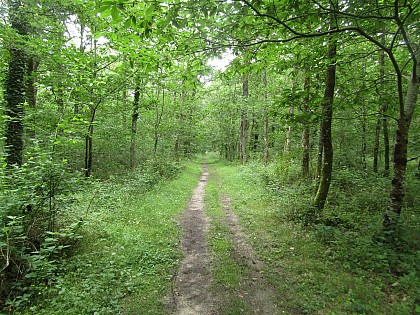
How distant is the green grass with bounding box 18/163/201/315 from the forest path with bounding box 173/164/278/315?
31 cm

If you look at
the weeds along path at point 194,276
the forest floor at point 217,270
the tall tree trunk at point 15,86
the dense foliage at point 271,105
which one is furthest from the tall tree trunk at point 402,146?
the tall tree trunk at point 15,86

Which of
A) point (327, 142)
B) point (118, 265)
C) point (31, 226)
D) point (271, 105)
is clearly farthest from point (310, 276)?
point (31, 226)

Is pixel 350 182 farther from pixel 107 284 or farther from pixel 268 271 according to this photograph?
pixel 107 284

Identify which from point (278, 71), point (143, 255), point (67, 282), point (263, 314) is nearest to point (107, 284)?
point (67, 282)

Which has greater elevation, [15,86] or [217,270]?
[15,86]

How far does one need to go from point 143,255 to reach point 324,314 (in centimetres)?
410

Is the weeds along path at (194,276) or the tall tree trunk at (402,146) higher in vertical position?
the tall tree trunk at (402,146)

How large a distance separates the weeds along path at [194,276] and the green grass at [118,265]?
0.79 ft

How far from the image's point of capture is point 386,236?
570cm

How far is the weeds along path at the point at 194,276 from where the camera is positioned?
4.27 metres

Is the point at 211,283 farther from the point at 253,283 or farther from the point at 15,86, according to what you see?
the point at 15,86

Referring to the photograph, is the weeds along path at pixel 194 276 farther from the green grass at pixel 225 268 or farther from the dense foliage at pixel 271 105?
the dense foliage at pixel 271 105

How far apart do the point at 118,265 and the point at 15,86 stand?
285 inches

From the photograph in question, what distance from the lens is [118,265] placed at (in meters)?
5.39
